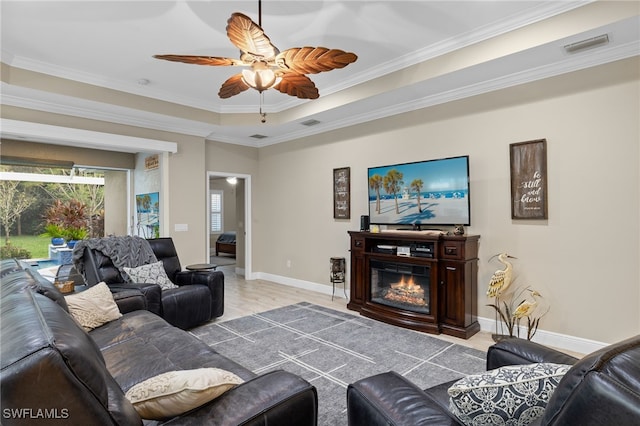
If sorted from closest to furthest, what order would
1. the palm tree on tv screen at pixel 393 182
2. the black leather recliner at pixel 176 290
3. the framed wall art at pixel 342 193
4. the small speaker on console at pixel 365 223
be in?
the black leather recliner at pixel 176 290, the palm tree on tv screen at pixel 393 182, the small speaker on console at pixel 365 223, the framed wall art at pixel 342 193

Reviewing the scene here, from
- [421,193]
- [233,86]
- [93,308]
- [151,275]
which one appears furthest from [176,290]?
[421,193]

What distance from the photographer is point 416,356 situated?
3.08 meters

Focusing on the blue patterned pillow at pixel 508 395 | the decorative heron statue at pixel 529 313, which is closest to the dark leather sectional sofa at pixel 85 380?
the blue patterned pillow at pixel 508 395

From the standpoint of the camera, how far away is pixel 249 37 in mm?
2158

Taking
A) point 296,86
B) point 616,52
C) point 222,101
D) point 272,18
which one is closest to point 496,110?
point 616,52

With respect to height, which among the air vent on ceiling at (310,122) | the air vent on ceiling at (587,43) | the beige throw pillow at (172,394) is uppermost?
the air vent on ceiling at (310,122)

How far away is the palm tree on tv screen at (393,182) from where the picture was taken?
14.4 ft

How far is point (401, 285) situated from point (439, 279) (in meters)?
0.57

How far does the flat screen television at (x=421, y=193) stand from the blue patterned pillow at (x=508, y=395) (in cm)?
301

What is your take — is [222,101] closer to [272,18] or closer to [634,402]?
[272,18]

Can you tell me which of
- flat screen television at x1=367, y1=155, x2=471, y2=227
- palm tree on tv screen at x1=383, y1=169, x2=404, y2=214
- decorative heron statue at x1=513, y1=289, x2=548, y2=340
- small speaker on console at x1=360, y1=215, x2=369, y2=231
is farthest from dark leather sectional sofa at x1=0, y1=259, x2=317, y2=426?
palm tree on tv screen at x1=383, y1=169, x2=404, y2=214

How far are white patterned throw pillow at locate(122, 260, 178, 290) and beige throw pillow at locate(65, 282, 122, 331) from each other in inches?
34.6

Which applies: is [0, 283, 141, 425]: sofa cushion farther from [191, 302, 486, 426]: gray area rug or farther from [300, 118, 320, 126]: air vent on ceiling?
[300, 118, 320, 126]: air vent on ceiling

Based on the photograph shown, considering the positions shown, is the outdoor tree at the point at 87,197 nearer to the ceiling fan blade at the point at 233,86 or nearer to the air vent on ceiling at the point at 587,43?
the ceiling fan blade at the point at 233,86
